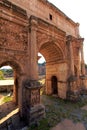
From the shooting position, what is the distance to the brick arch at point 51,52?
34.1ft

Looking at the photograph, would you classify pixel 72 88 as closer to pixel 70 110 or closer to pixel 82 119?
pixel 70 110

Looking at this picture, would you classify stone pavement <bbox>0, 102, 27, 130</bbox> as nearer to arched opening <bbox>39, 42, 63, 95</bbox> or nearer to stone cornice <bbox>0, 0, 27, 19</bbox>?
arched opening <bbox>39, 42, 63, 95</bbox>

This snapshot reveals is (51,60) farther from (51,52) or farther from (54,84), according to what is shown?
(54,84)

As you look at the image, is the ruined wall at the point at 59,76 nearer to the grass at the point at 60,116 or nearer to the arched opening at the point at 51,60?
the arched opening at the point at 51,60

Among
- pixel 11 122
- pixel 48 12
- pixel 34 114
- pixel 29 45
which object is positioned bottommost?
pixel 11 122

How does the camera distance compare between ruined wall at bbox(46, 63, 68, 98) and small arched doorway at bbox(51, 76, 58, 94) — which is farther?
small arched doorway at bbox(51, 76, 58, 94)

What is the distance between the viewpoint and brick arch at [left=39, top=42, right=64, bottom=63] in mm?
10407

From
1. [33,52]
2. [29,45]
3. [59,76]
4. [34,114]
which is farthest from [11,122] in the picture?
[59,76]

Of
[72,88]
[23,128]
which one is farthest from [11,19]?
[72,88]

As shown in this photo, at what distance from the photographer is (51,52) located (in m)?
11.4

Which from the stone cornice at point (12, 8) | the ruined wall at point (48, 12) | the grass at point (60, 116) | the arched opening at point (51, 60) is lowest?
the grass at point (60, 116)

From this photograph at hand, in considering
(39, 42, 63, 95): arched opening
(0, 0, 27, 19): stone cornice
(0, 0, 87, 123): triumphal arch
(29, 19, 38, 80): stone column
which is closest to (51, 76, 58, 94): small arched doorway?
(39, 42, 63, 95): arched opening

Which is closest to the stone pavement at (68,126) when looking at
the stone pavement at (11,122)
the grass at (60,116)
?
the grass at (60,116)

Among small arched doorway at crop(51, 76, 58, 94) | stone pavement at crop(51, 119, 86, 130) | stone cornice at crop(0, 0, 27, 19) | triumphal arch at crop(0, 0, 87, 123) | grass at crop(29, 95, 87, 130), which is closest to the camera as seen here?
stone pavement at crop(51, 119, 86, 130)
